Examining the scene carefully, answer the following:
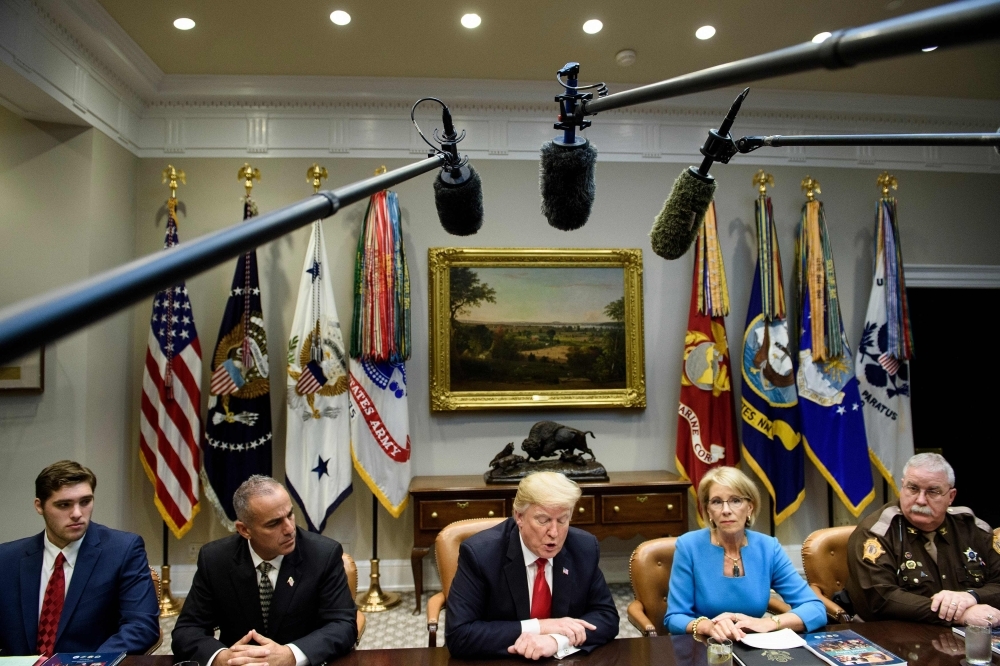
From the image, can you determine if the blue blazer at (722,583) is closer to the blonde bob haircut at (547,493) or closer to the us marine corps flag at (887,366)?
the blonde bob haircut at (547,493)

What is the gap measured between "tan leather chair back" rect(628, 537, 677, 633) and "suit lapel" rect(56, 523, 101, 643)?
2.03 m

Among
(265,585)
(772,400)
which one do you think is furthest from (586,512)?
(265,585)

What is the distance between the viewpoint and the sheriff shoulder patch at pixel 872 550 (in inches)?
101

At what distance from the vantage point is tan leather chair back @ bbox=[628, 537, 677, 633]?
2715 millimetres

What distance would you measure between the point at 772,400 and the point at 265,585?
3.71 m

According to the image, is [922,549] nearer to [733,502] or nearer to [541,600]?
[733,502]

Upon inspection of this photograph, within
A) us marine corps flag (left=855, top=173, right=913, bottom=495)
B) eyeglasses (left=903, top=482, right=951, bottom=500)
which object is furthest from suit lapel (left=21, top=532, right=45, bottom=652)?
us marine corps flag (left=855, top=173, right=913, bottom=495)

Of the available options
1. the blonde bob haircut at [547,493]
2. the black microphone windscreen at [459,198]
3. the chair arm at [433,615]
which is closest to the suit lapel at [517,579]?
the blonde bob haircut at [547,493]

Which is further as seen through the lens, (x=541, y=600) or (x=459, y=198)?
(x=541, y=600)

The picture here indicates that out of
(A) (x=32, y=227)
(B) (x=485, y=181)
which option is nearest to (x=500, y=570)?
(B) (x=485, y=181)

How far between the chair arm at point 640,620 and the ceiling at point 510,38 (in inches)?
129

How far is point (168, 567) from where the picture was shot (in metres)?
4.53

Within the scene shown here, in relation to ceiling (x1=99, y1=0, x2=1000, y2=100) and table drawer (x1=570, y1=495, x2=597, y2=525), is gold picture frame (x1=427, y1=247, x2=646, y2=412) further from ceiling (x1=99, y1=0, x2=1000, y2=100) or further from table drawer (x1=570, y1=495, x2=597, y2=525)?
ceiling (x1=99, y1=0, x2=1000, y2=100)

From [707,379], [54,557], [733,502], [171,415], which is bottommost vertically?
[54,557]
